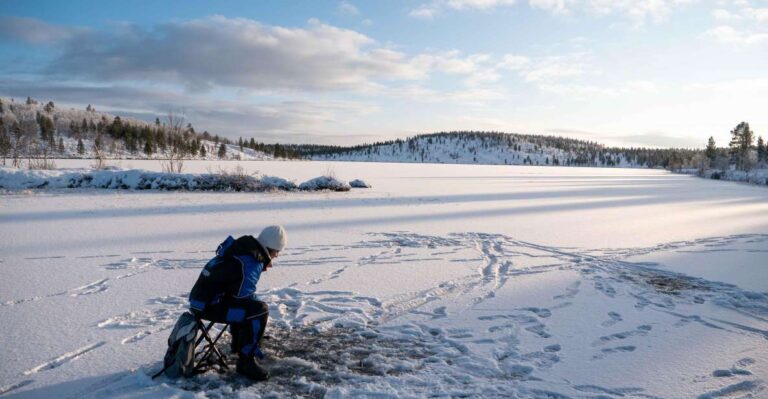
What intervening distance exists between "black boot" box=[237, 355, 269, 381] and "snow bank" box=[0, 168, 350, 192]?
18.1m

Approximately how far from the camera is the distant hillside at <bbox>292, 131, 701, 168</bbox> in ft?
→ 556

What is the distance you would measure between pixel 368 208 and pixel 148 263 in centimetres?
895

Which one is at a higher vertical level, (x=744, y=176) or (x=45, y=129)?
(x=45, y=129)

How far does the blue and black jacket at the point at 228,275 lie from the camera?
3459 mm

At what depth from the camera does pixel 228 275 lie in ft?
11.3

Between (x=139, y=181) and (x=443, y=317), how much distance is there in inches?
741

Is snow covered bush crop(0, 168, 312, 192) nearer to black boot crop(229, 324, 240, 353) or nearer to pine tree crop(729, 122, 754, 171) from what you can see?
black boot crop(229, 324, 240, 353)

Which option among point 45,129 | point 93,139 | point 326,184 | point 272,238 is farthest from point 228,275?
point 45,129

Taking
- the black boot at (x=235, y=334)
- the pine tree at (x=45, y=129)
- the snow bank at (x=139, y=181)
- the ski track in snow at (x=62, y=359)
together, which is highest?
the pine tree at (x=45, y=129)

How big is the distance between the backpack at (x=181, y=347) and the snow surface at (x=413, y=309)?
0.12 metres

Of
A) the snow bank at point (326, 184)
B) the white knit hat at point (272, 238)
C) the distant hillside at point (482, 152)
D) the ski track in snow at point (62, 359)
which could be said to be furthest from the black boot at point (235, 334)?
the distant hillside at point (482, 152)

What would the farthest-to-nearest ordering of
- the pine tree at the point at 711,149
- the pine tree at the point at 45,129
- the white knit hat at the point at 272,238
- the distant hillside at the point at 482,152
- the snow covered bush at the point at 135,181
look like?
the distant hillside at the point at 482,152 < the pine tree at the point at 711,149 < the pine tree at the point at 45,129 < the snow covered bush at the point at 135,181 < the white knit hat at the point at 272,238

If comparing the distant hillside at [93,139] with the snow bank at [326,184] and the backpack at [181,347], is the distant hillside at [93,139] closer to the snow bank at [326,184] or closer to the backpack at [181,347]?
the snow bank at [326,184]

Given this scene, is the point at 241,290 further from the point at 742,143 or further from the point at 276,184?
the point at 742,143
